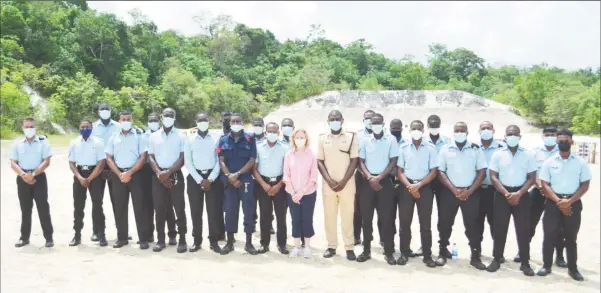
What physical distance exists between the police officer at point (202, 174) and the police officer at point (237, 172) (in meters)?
0.12

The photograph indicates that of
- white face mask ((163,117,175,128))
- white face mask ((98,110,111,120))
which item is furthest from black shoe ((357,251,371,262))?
white face mask ((98,110,111,120))

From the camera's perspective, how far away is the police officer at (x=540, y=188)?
16.5 feet

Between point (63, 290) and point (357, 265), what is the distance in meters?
2.88

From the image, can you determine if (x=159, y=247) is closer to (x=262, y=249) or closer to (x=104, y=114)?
(x=262, y=249)

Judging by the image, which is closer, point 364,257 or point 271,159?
point 364,257

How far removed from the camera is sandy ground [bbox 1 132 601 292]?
439 cm

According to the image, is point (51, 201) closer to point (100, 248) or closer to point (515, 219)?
point (100, 248)

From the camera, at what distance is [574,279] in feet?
15.4

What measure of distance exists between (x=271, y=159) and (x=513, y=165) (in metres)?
2.57

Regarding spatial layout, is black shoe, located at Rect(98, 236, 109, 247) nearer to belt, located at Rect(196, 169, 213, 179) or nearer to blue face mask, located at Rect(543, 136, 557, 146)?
belt, located at Rect(196, 169, 213, 179)

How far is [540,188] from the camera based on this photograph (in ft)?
16.2

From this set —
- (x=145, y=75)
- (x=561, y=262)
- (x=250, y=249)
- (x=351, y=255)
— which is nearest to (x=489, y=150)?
(x=561, y=262)

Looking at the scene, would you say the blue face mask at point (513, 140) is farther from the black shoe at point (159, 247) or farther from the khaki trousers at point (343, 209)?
the black shoe at point (159, 247)

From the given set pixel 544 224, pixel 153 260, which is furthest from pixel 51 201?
pixel 544 224
